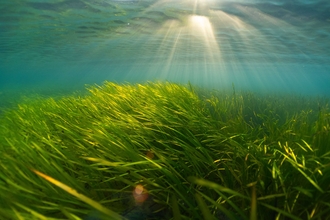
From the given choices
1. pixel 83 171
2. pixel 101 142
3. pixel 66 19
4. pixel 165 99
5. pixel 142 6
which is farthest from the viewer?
pixel 66 19

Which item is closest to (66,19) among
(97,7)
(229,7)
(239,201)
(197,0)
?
(97,7)

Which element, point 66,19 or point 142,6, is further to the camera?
point 66,19

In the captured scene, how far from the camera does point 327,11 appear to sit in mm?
13773

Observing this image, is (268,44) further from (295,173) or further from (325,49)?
(295,173)

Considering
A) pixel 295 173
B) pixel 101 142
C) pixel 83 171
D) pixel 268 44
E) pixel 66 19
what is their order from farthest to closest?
pixel 268 44, pixel 66 19, pixel 101 142, pixel 83 171, pixel 295 173

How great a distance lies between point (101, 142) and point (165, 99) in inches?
83.1

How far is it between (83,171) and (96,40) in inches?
962

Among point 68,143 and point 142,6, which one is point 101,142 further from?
point 142,6

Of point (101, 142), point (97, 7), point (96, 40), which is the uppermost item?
point (97, 7)

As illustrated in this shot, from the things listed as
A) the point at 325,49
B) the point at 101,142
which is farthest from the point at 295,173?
the point at 325,49

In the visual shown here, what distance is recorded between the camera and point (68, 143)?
7.52 ft

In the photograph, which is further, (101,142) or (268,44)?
(268,44)

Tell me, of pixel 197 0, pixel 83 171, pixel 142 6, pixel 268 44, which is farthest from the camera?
pixel 268 44

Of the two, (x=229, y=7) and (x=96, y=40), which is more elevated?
(x=229, y=7)
